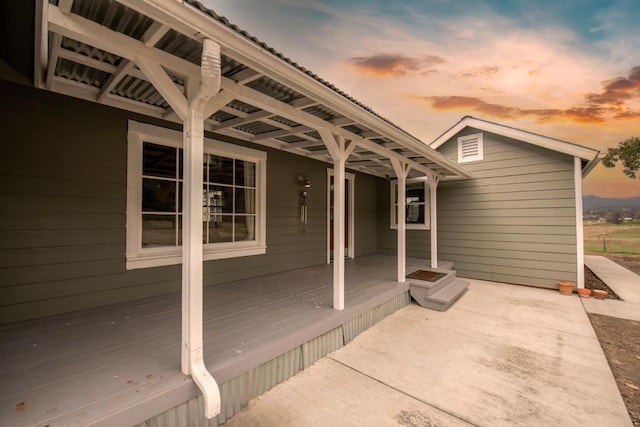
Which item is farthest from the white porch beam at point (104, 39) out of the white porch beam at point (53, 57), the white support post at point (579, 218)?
the white support post at point (579, 218)

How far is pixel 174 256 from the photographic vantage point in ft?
11.2

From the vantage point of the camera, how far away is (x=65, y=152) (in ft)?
8.70

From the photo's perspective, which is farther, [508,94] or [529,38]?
[508,94]

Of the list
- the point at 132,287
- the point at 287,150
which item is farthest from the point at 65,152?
the point at 287,150

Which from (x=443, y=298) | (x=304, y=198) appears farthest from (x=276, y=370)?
(x=304, y=198)

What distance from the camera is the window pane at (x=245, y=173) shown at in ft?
13.9

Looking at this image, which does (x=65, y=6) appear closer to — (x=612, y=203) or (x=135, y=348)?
(x=135, y=348)

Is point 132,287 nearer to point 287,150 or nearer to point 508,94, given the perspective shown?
point 287,150

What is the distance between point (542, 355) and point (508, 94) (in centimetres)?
1073

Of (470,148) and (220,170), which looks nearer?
(220,170)

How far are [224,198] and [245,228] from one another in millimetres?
607

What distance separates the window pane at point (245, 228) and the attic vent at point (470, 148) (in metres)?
5.45

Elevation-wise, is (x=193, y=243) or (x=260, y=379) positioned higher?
(x=193, y=243)

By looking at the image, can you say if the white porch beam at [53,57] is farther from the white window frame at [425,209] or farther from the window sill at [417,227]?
the window sill at [417,227]
